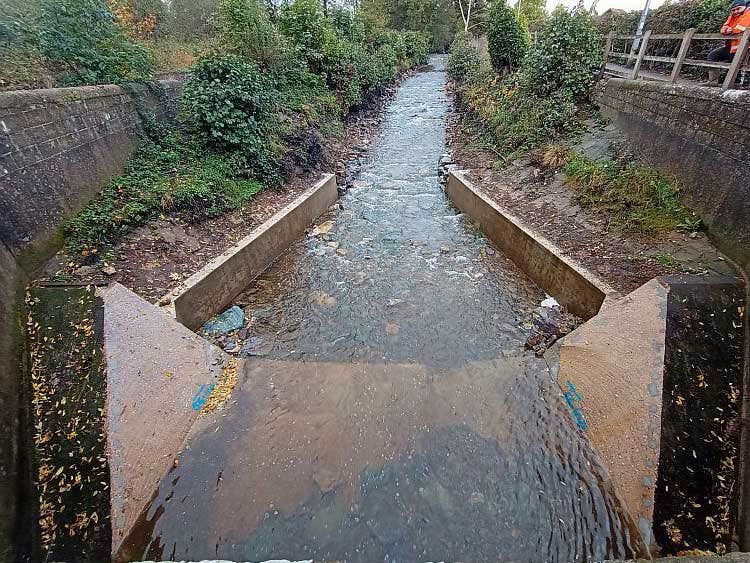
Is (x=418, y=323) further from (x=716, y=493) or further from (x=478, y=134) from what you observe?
(x=478, y=134)

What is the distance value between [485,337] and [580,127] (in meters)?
6.35

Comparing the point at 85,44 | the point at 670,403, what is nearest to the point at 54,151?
the point at 85,44

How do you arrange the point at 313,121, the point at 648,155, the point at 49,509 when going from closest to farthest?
1. the point at 49,509
2. the point at 648,155
3. the point at 313,121

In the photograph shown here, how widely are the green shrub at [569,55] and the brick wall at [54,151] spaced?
9720 millimetres

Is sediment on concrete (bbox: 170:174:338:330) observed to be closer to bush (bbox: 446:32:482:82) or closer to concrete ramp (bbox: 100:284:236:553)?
concrete ramp (bbox: 100:284:236:553)

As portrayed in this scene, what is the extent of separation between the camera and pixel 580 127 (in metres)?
8.52

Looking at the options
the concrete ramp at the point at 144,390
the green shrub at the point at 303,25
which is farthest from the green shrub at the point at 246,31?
the concrete ramp at the point at 144,390

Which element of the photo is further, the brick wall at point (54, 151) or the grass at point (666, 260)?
the grass at point (666, 260)

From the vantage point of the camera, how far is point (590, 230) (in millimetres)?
5973

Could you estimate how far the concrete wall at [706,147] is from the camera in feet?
14.2

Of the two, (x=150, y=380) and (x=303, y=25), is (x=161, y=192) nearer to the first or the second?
(x=150, y=380)

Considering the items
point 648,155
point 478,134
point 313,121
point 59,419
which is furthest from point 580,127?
point 59,419

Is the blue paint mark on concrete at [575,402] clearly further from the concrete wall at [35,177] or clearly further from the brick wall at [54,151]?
the brick wall at [54,151]

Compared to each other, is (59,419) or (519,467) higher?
(59,419)
